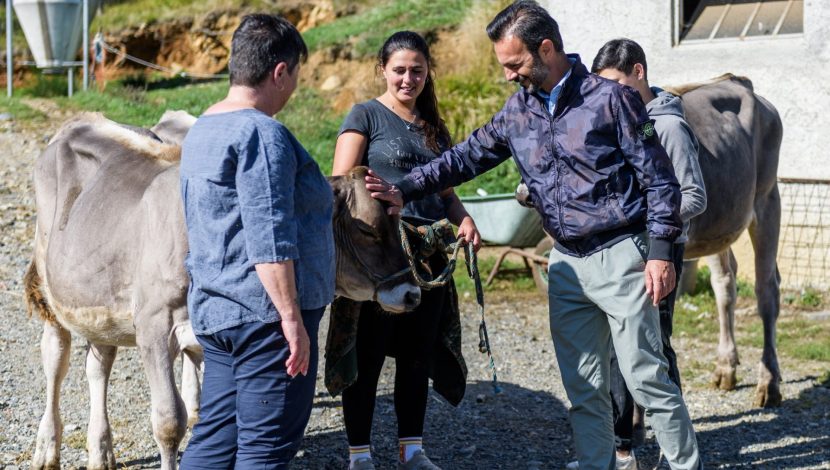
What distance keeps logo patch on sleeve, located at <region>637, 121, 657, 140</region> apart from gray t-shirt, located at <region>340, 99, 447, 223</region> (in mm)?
1124

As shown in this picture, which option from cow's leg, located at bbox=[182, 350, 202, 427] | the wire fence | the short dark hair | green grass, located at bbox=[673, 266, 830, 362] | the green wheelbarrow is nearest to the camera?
the short dark hair

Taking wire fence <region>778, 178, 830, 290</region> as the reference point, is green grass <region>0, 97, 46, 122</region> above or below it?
below

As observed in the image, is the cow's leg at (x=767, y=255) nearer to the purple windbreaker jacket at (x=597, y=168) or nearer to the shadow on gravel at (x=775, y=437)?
the shadow on gravel at (x=775, y=437)

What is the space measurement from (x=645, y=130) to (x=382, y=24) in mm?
15977

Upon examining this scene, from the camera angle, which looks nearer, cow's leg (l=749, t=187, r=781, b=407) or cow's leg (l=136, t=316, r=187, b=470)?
cow's leg (l=136, t=316, r=187, b=470)

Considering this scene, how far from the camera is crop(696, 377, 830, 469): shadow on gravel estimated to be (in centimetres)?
596

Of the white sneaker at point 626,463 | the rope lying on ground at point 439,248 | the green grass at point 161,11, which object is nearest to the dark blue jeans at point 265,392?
the rope lying on ground at point 439,248

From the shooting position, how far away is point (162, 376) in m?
4.55

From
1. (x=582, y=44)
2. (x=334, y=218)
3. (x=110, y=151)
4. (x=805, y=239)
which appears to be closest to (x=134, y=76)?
(x=582, y=44)

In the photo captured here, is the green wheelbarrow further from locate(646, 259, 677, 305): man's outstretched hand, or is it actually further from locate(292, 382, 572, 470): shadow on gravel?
locate(646, 259, 677, 305): man's outstretched hand

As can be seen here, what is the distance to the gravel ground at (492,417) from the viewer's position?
594 cm

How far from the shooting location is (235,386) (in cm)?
370

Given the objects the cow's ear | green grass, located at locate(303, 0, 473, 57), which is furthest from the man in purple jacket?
green grass, located at locate(303, 0, 473, 57)

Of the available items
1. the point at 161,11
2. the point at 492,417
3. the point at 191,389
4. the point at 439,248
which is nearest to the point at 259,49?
→ the point at 439,248
